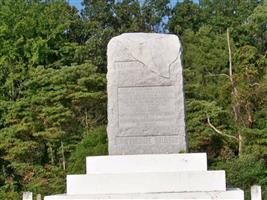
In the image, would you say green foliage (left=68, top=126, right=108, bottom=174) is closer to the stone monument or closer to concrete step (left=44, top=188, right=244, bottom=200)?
the stone monument

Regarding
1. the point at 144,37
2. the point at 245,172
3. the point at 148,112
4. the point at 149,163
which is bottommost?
the point at 245,172

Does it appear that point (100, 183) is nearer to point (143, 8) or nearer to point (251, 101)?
point (251, 101)

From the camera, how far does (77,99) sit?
16438mm

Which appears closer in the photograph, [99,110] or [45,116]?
[45,116]

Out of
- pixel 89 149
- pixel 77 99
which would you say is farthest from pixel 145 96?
pixel 77 99

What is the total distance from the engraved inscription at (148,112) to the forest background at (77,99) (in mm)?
5734

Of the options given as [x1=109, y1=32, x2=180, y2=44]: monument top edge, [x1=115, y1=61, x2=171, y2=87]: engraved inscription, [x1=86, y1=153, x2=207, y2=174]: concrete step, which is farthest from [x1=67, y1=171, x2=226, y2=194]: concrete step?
[x1=109, y1=32, x2=180, y2=44]: monument top edge

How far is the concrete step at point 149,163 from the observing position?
6.65m

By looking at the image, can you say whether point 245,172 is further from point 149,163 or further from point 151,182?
point 151,182

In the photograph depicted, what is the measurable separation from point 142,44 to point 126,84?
1.61 ft

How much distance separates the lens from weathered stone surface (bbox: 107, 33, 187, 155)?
7344 millimetres

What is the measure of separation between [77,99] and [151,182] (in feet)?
33.5

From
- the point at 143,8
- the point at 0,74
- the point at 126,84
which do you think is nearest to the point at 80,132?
the point at 0,74

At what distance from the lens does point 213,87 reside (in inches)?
691
